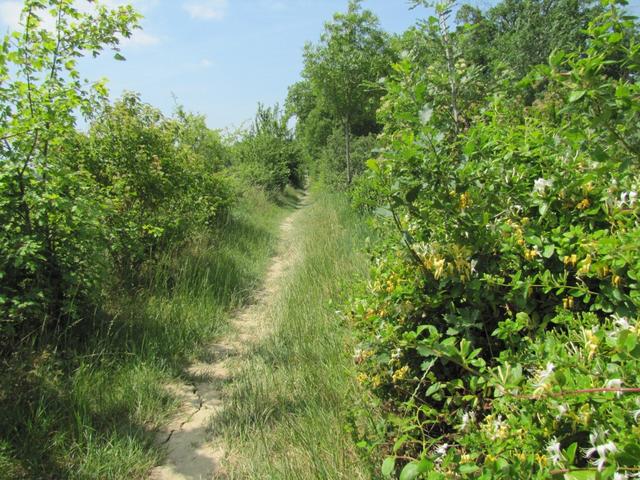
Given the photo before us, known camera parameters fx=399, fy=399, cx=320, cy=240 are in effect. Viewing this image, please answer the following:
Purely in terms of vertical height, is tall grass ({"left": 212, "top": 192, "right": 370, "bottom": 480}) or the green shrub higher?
the green shrub

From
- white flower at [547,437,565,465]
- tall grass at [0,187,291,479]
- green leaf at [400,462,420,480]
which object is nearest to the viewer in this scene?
white flower at [547,437,565,465]

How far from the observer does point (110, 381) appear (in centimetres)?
291

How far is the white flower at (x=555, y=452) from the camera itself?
1.02 m

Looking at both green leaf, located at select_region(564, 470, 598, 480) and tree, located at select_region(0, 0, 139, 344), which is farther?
tree, located at select_region(0, 0, 139, 344)

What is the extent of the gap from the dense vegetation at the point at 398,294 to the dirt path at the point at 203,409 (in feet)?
0.43

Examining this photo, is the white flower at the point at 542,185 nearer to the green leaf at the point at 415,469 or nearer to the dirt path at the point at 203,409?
the green leaf at the point at 415,469

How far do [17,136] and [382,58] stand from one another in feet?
31.2

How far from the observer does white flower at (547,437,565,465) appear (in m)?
1.02

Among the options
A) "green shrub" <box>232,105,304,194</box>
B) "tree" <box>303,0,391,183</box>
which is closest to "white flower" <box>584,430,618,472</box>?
"tree" <box>303,0,391,183</box>

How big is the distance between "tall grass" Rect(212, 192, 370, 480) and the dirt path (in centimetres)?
12

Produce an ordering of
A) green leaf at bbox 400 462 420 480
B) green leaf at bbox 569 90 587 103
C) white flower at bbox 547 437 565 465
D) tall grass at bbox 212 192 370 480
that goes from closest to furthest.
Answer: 1. white flower at bbox 547 437 565 465
2. green leaf at bbox 400 462 420 480
3. green leaf at bbox 569 90 587 103
4. tall grass at bbox 212 192 370 480

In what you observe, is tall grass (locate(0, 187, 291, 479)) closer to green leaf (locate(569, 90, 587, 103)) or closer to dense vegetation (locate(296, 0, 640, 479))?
dense vegetation (locate(296, 0, 640, 479))

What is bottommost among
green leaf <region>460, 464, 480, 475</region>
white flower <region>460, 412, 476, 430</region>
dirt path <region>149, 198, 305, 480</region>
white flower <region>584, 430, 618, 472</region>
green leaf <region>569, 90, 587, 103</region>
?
dirt path <region>149, 198, 305, 480</region>

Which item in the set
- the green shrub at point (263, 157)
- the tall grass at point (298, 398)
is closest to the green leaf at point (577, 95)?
the tall grass at point (298, 398)
